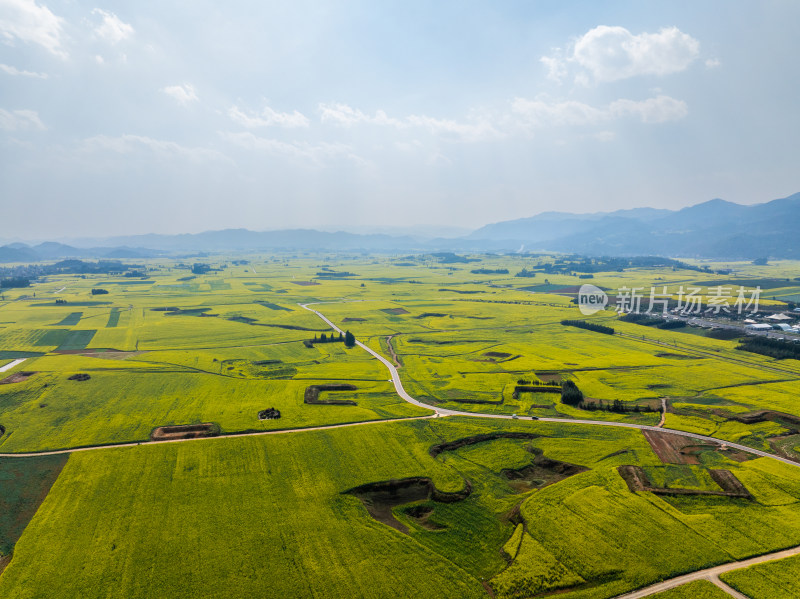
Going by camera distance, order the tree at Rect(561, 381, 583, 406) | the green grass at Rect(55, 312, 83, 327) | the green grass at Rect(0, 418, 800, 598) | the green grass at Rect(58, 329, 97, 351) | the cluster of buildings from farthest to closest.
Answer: the green grass at Rect(55, 312, 83, 327) → the cluster of buildings → the green grass at Rect(58, 329, 97, 351) → the tree at Rect(561, 381, 583, 406) → the green grass at Rect(0, 418, 800, 598)

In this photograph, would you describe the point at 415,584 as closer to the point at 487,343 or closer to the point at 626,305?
the point at 487,343

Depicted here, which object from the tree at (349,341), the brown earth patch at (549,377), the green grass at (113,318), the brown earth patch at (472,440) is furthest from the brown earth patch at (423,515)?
the green grass at (113,318)

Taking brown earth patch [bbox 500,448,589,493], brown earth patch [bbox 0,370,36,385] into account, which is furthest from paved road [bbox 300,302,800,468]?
brown earth patch [bbox 0,370,36,385]

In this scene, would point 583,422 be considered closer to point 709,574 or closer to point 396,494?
point 709,574

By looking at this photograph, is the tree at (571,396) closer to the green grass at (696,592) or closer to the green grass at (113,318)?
the green grass at (696,592)

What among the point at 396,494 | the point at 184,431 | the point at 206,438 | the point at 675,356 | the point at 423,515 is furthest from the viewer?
the point at 675,356

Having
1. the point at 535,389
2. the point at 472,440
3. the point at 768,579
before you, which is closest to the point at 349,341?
the point at 535,389

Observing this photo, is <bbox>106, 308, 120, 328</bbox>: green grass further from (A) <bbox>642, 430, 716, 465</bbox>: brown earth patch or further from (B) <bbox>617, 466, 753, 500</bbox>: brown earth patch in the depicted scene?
(A) <bbox>642, 430, 716, 465</bbox>: brown earth patch
